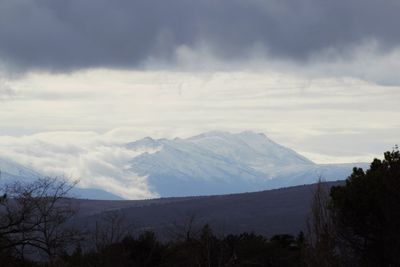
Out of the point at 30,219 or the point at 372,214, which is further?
the point at 372,214

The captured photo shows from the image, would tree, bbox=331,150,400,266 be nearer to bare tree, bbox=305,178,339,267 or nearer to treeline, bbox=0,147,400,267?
treeline, bbox=0,147,400,267

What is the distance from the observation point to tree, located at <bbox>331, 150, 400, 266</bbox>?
4981cm

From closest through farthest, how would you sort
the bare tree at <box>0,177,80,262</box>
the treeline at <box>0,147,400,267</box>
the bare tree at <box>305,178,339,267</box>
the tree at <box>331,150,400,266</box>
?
the bare tree at <box>0,177,80,262</box>
the treeline at <box>0,147,400,267</box>
the bare tree at <box>305,178,339,267</box>
the tree at <box>331,150,400,266</box>

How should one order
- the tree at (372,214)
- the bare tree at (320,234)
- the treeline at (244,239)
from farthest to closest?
the tree at (372,214)
the bare tree at (320,234)
the treeline at (244,239)

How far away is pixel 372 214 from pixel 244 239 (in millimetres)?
19371

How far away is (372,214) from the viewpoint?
51.9m

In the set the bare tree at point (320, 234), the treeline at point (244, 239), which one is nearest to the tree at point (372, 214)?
the treeline at point (244, 239)

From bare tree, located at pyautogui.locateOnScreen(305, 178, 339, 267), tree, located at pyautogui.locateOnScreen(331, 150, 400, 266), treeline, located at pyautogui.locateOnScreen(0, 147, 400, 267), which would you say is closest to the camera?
treeline, located at pyautogui.locateOnScreen(0, 147, 400, 267)

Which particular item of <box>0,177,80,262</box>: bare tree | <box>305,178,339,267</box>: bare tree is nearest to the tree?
<box>305,178,339,267</box>: bare tree

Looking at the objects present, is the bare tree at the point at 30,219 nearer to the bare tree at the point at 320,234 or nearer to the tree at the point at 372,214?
the bare tree at the point at 320,234

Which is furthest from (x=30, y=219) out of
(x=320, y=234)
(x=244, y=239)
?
(x=244, y=239)

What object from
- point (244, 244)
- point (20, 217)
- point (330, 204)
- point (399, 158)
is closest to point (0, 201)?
point (20, 217)

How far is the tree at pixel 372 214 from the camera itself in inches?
1961

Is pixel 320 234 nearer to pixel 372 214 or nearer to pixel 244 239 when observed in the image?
pixel 372 214
